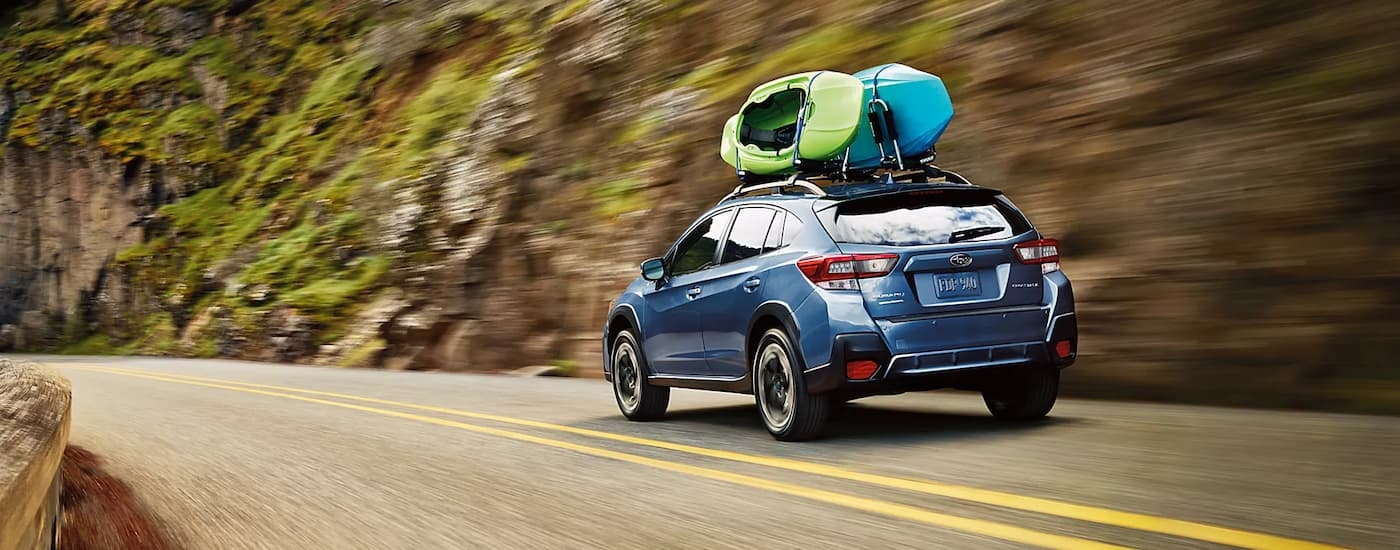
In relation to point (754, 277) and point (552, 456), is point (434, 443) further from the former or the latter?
point (754, 277)

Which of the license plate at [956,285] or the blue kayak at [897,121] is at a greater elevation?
the blue kayak at [897,121]

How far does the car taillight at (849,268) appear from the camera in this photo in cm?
685

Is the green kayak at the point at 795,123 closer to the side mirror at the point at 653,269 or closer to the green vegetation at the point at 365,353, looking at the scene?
the side mirror at the point at 653,269

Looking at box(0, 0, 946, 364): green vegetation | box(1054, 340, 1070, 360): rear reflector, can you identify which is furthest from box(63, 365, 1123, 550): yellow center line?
box(0, 0, 946, 364): green vegetation

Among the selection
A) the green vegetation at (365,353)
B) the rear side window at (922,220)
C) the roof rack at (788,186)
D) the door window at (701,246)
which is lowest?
the green vegetation at (365,353)

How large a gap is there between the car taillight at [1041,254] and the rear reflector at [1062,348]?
16.4 inches

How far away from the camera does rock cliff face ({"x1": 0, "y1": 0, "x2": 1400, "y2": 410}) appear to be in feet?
26.9

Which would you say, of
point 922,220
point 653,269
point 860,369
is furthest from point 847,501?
point 653,269

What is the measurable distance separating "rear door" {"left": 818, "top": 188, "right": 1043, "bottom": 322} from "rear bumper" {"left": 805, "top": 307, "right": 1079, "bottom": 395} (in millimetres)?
199

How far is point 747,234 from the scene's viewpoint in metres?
8.02

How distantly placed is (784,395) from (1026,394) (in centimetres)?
146

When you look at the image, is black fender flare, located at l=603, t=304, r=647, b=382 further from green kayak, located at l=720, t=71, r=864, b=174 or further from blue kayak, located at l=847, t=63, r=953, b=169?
blue kayak, located at l=847, t=63, r=953, b=169

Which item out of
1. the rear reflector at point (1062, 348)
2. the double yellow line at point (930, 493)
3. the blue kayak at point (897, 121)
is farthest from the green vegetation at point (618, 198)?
the rear reflector at point (1062, 348)

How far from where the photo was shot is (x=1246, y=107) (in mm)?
8945
